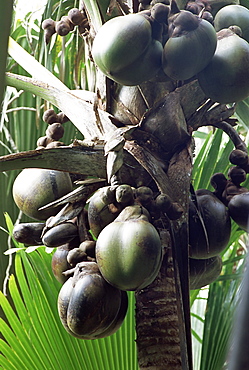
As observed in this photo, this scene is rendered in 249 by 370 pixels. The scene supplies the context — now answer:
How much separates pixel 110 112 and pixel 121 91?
0.17ft

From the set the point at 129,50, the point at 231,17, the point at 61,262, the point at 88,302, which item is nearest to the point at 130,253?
the point at 88,302

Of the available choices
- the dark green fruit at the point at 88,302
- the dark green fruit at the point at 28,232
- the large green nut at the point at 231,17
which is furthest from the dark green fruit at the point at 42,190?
the large green nut at the point at 231,17

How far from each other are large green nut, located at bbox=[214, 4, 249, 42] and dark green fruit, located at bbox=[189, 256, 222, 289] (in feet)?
1.74

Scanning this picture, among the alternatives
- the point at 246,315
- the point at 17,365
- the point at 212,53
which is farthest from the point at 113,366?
the point at 246,315

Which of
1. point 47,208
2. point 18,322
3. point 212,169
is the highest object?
point 47,208

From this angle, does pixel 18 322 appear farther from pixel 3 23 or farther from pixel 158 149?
pixel 3 23

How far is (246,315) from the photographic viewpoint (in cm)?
26

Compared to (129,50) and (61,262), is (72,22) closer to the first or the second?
(129,50)

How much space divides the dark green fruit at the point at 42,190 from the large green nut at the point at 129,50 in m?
0.25

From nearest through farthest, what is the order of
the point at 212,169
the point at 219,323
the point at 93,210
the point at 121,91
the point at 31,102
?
1. the point at 93,210
2. the point at 121,91
3. the point at 219,323
4. the point at 212,169
5. the point at 31,102

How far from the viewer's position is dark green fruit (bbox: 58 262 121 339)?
92cm

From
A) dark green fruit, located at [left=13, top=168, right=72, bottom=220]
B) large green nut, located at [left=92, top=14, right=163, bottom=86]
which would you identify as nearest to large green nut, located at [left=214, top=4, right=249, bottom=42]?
large green nut, located at [left=92, top=14, right=163, bottom=86]

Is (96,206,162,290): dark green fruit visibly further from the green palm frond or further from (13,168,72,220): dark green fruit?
the green palm frond

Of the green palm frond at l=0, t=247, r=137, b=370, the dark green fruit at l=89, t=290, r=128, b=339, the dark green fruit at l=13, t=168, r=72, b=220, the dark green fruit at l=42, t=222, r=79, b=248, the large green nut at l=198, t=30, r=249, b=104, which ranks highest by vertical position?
the large green nut at l=198, t=30, r=249, b=104
